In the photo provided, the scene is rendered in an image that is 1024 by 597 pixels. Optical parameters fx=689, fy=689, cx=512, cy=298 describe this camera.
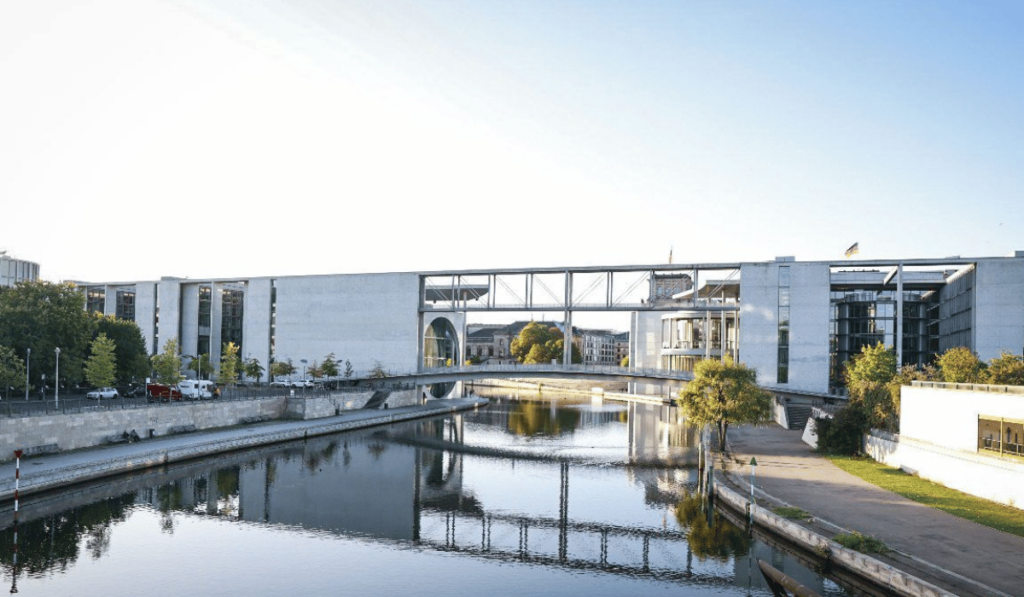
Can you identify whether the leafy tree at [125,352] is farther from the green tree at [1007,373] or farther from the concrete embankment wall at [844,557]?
the green tree at [1007,373]

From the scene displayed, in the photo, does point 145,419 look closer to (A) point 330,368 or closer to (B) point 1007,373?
(A) point 330,368

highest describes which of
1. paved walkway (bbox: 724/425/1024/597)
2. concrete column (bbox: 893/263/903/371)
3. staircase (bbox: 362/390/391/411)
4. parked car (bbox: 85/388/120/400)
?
concrete column (bbox: 893/263/903/371)

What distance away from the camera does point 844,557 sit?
72.1ft

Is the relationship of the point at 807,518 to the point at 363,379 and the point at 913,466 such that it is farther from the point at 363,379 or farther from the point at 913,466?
the point at 363,379

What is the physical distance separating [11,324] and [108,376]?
25.0ft

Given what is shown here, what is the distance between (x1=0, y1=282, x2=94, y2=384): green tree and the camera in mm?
51250

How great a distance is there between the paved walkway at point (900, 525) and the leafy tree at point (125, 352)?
50.6 metres

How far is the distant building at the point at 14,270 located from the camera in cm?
14125

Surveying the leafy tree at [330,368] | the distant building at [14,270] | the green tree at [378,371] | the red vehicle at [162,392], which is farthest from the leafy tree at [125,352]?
the distant building at [14,270]

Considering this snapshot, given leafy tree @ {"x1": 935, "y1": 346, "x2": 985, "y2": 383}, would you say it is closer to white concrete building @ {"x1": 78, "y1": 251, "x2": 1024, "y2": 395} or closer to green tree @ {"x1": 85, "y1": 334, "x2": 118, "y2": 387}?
white concrete building @ {"x1": 78, "y1": 251, "x2": 1024, "y2": 395}

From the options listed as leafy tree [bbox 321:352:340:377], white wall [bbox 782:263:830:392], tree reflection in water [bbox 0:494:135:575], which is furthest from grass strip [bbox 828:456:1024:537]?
leafy tree [bbox 321:352:340:377]

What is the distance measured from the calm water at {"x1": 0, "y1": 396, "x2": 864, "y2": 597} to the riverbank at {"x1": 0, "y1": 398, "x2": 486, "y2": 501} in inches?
40.9

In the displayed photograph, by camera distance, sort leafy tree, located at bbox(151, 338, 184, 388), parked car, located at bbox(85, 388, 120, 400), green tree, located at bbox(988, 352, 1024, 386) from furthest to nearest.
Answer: leafy tree, located at bbox(151, 338, 184, 388) → parked car, located at bbox(85, 388, 120, 400) → green tree, located at bbox(988, 352, 1024, 386)

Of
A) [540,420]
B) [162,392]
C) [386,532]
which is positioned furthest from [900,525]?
[162,392]
